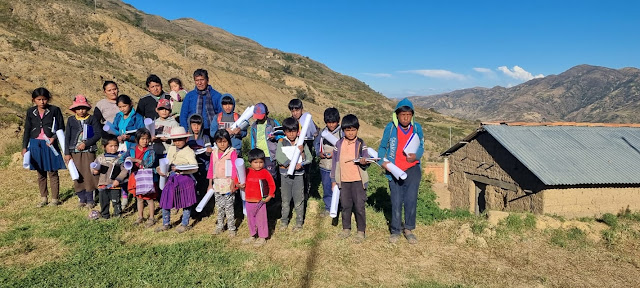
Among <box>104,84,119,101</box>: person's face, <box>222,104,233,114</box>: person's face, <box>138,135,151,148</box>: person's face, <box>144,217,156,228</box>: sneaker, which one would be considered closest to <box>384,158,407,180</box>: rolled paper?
<box>222,104,233,114</box>: person's face

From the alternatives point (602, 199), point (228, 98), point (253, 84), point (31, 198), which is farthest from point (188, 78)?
point (602, 199)

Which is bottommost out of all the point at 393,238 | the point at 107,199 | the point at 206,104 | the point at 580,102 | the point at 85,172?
the point at 393,238

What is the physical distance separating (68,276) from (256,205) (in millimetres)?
2145

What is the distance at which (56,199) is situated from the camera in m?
6.26

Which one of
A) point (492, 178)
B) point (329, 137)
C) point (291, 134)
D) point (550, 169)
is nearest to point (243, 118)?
point (291, 134)

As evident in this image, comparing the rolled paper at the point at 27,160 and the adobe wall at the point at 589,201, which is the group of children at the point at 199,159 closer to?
the rolled paper at the point at 27,160

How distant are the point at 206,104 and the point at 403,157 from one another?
3.23m

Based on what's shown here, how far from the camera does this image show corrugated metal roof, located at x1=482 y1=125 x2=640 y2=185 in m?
9.50

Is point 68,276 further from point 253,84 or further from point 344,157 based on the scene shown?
point 253,84

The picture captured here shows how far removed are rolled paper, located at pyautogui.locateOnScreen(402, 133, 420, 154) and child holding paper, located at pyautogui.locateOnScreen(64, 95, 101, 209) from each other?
15.7 feet

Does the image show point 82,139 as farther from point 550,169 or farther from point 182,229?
point 550,169

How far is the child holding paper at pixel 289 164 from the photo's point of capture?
4.91m

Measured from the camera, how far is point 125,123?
549 cm

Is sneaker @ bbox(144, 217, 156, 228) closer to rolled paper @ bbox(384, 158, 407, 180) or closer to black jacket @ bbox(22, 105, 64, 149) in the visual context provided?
black jacket @ bbox(22, 105, 64, 149)
